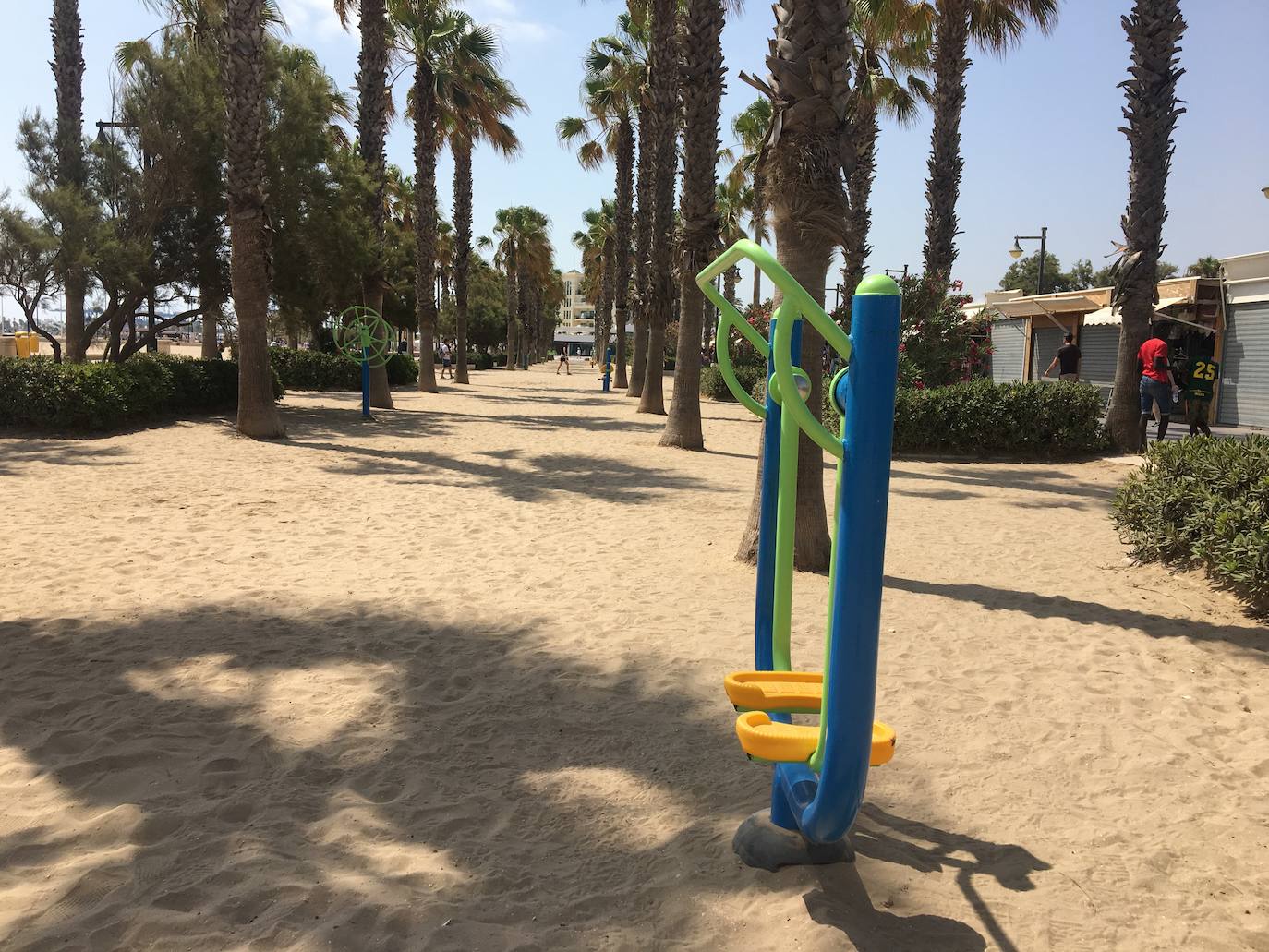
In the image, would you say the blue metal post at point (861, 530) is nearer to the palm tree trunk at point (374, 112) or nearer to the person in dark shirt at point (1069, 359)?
the person in dark shirt at point (1069, 359)

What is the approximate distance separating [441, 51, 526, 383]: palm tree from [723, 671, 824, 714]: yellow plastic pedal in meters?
22.3

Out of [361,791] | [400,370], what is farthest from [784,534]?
[400,370]

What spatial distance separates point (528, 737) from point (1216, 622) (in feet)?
13.3

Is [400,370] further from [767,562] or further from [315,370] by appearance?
[767,562]

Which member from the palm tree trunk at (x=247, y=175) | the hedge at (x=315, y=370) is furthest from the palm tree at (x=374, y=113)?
the hedge at (x=315, y=370)

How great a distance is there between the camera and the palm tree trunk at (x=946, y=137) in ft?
52.8

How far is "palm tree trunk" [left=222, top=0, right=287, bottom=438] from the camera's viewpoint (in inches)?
448

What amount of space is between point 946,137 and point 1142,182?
5775 millimetres

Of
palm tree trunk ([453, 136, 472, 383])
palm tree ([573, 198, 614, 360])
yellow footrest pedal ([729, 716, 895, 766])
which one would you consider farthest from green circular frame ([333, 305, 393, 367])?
palm tree ([573, 198, 614, 360])

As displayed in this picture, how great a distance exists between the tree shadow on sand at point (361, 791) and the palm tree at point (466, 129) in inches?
817

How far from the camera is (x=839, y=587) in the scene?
6.41 feet

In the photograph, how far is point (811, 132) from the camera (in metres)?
5.60

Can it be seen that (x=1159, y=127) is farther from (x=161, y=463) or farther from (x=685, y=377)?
(x=161, y=463)

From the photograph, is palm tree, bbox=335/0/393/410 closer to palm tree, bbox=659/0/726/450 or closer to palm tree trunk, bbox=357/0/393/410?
palm tree trunk, bbox=357/0/393/410
